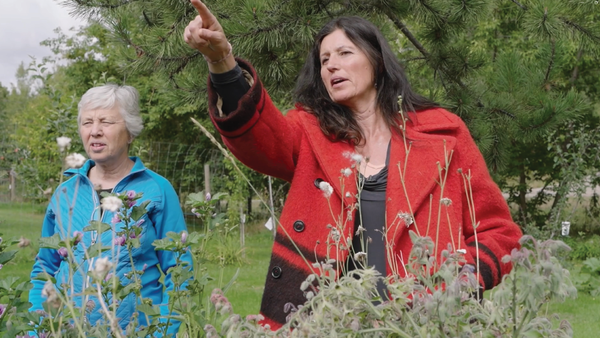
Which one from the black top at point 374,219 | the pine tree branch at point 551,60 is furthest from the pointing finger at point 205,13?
the pine tree branch at point 551,60

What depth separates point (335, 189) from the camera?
6.69 feet

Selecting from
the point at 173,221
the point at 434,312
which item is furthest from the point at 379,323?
the point at 173,221

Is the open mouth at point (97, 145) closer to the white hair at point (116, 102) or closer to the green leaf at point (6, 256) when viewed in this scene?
the white hair at point (116, 102)

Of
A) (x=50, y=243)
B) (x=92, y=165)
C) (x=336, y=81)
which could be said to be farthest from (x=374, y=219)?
Answer: (x=92, y=165)

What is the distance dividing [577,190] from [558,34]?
4.74 m

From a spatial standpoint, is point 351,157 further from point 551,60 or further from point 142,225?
point 551,60

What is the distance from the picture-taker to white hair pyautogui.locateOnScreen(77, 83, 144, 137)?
2.68 m

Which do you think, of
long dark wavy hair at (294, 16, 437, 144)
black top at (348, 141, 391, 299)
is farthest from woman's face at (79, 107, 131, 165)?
black top at (348, 141, 391, 299)

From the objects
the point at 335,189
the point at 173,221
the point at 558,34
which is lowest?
the point at 173,221

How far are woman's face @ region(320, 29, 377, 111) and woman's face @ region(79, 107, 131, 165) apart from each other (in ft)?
2.84

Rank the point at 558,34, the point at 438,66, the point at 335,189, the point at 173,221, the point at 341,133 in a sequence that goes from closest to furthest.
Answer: the point at 335,189 → the point at 341,133 → the point at 173,221 → the point at 558,34 → the point at 438,66

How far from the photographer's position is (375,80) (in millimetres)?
2432

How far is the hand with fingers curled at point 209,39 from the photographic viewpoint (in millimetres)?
1704

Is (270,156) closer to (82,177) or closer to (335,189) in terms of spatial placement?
(335,189)
